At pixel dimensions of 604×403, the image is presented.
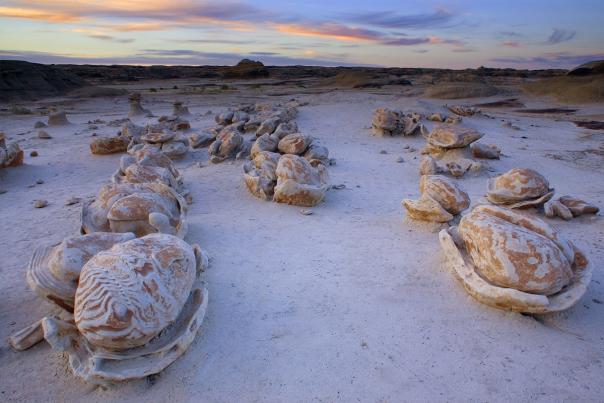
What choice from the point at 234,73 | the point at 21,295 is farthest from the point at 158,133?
the point at 234,73

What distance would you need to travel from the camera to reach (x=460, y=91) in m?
17.9

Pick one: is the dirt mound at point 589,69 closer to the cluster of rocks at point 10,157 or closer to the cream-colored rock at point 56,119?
the cream-colored rock at point 56,119

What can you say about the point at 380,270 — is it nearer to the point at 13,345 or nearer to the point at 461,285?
the point at 461,285

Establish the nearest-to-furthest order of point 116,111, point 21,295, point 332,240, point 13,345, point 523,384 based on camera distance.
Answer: point 523,384 → point 13,345 → point 21,295 → point 332,240 → point 116,111

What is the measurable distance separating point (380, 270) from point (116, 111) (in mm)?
14865

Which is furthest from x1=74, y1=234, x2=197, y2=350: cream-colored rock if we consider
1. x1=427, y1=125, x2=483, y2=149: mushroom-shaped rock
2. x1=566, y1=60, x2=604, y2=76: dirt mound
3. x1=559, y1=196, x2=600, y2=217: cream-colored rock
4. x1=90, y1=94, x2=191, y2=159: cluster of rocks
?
x1=566, y1=60, x2=604, y2=76: dirt mound

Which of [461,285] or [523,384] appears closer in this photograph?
[523,384]

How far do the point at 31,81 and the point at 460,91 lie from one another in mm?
20831

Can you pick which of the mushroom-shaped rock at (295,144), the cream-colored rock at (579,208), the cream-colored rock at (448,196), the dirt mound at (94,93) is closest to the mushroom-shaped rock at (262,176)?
the mushroom-shaped rock at (295,144)

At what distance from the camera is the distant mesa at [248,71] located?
39.0m

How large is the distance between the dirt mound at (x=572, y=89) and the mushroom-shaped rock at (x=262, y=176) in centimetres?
1557

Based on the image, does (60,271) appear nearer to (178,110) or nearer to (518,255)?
(518,255)

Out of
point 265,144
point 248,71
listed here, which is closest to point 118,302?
point 265,144

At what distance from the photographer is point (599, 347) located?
2.59 m
